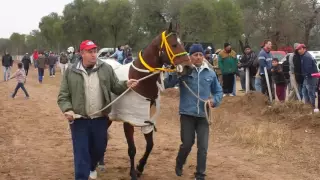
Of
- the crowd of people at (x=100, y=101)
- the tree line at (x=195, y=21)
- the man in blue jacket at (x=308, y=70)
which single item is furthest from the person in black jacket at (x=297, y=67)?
the tree line at (x=195, y=21)

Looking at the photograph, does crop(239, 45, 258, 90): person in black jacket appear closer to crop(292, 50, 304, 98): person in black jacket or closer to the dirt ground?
the dirt ground

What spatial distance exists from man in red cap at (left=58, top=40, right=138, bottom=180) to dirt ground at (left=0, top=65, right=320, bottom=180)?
1350 millimetres

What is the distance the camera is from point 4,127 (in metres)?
10.4

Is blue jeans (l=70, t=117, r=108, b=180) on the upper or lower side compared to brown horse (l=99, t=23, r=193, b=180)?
lower

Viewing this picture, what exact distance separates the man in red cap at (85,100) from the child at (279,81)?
822cm

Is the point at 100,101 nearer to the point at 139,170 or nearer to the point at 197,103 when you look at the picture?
the point at 197,103

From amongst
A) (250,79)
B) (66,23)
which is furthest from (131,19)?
(250,79)

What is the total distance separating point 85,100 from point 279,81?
28.0 feet

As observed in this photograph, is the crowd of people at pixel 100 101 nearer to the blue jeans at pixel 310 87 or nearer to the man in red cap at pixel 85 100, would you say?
the man in red cap at pixel 85 100

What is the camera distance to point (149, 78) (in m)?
5.89

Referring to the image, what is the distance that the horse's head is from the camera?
5.61m

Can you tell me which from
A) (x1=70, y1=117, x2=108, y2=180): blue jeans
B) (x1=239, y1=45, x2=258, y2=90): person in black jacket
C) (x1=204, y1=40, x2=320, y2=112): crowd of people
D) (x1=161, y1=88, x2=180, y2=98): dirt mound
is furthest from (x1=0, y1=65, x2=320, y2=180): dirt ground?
(x1=161, y1=88, x2=180, y2=98): dirt mound

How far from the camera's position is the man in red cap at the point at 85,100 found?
5086mm

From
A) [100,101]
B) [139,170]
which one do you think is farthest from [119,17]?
[100,101]
